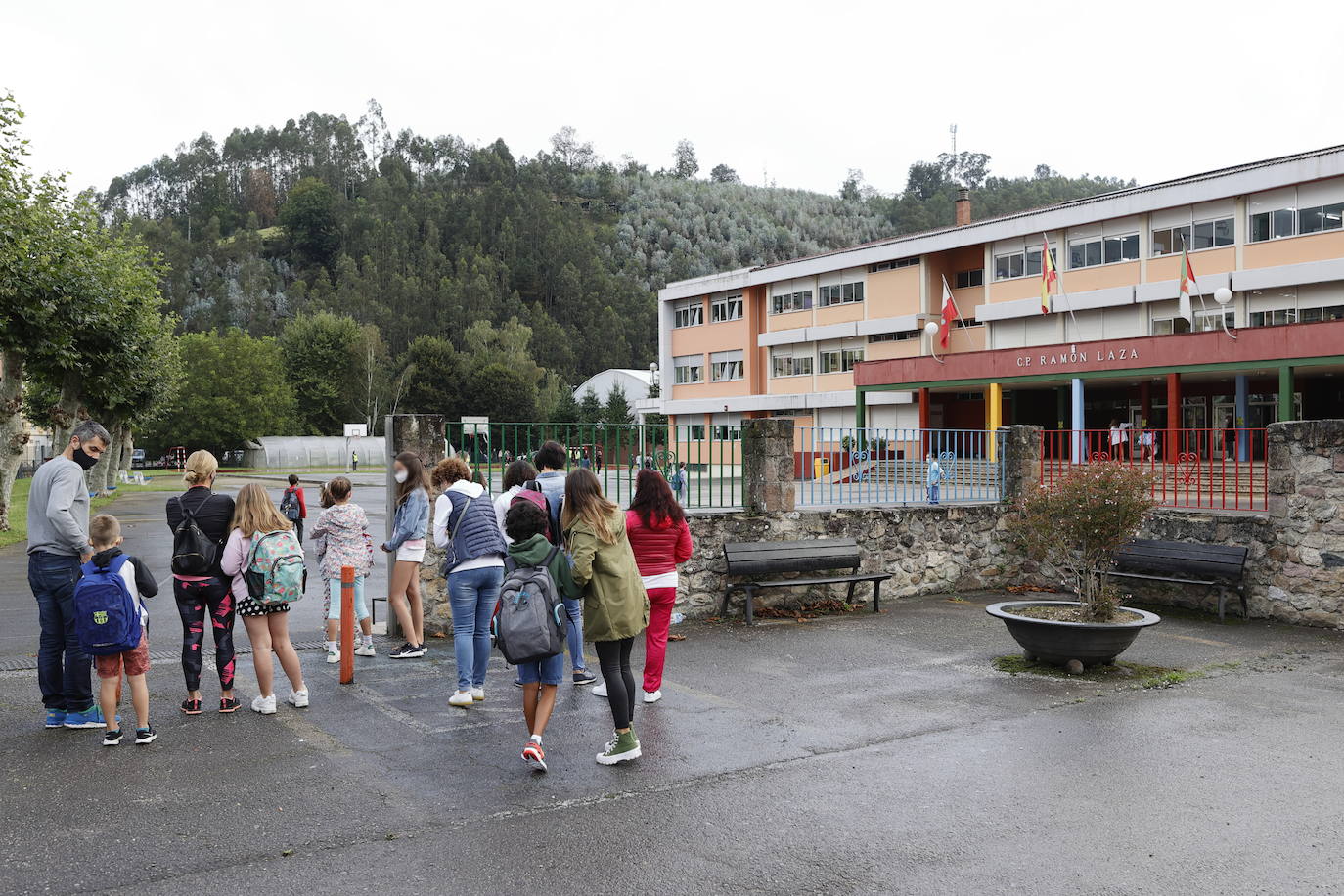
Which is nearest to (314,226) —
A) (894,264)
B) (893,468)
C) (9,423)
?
(894,264)

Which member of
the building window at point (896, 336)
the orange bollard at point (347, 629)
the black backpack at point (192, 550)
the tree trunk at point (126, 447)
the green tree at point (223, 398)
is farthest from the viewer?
the green tree at point (223, 398)

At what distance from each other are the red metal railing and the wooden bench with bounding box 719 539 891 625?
8.05 feet

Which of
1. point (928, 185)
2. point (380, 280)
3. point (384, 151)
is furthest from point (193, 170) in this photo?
point (928, 185)

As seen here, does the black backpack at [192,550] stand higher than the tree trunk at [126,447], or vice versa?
the tree trunk at [126,447]

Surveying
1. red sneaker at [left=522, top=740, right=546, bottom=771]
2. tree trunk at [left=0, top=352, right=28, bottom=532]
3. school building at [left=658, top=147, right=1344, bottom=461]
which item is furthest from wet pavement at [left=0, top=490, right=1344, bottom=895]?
school building at [left=658, top=147, right=1344, bottom=461]

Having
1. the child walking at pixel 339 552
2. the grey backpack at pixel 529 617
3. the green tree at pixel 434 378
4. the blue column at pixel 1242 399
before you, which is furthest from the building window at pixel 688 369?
the grey backpack at pixel 529 617

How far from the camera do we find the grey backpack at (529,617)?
5.43 m

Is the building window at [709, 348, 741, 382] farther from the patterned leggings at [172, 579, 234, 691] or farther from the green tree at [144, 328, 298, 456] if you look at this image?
the patterned leggings at [172, 579, 234, 691]

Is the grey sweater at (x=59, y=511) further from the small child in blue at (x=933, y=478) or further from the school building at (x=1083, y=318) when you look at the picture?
the school building at (x=1083, y=318)

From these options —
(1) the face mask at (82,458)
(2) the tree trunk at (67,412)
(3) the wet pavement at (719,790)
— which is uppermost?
(2) the tree trunk at (67,412)

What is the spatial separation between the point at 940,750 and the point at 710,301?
178 feet

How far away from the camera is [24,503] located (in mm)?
34500

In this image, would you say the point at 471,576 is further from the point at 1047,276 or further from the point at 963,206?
the point at 963,206

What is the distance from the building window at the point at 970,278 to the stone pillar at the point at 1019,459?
3433 cm
